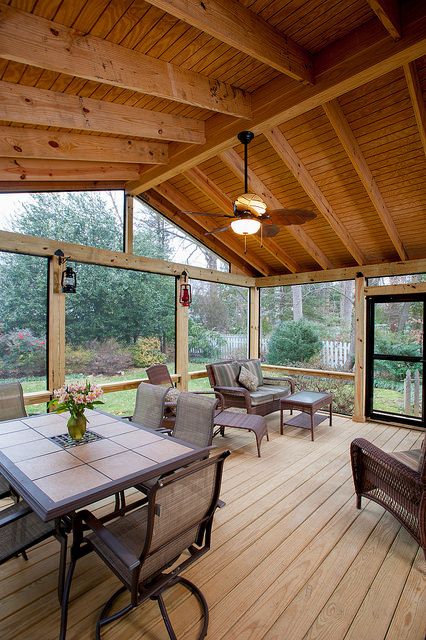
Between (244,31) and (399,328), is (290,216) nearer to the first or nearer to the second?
(244,31)

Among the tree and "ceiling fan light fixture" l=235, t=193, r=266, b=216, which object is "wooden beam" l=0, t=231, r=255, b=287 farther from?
"ceiling fan light fixture" l=235, t=193, r=266, b=216

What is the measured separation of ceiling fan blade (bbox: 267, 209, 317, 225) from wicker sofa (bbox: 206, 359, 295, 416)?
2501 mm

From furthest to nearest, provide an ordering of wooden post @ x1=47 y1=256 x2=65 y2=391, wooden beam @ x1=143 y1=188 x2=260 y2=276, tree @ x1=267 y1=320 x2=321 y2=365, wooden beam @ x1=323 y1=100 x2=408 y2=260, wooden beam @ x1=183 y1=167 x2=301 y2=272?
tree @ x1=267 y1=320 x2=321 y2=365, wooden beam @ x1=143 y1=188 x2=260 y2=276, wooden beam @ x1=183 y1=167 x2=301 y2=272, wooden post @ x1=47 y1=256 x2=65 y2=391, wooden beam @ x1=323 y1=100 x2=408 y2=260

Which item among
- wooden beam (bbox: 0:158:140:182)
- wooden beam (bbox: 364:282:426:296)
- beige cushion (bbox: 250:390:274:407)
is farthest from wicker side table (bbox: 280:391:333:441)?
Answer: wooden beam (bbox: 0:158:140:182)

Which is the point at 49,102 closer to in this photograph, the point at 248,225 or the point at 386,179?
the point at 248,225

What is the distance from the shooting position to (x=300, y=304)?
667cm

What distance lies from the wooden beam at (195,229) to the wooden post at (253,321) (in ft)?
1.48

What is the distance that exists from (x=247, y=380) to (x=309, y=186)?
2.98 meters

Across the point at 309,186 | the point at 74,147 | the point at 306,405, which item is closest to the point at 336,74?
the point at 309,186

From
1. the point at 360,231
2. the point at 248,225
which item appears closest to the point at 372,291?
the point at 360,231

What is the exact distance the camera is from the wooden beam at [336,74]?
Result: 223 centimetres

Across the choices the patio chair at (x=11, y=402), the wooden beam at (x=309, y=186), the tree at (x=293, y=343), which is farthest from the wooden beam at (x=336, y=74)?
the tree at (x=293, y=343)

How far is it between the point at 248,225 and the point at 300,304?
12.9 ft

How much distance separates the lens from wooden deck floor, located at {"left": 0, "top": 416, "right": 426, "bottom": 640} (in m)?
1.72
